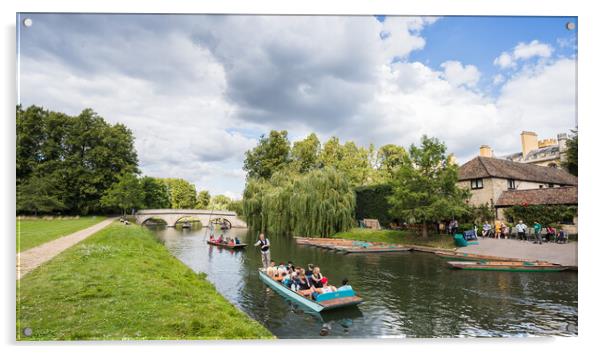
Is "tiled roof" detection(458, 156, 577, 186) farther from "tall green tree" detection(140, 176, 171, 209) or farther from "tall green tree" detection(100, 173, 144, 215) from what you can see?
"tall green tree" detection(140, 176, 171, 209)

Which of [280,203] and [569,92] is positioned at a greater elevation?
[569,92]

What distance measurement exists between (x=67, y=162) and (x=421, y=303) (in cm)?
1006

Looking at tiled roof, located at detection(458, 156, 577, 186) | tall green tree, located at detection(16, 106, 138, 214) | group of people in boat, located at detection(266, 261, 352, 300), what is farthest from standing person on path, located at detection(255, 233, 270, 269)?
tiled roof, located at detection(458, 156, 577, 186)

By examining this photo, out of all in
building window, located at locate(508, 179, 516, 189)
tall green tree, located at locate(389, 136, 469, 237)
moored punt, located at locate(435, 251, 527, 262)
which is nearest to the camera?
moored punt, located at locate(435, 251, 527, 262)

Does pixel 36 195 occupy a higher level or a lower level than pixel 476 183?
lower

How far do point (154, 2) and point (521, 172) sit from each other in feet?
55.8

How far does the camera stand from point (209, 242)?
2061 centimetres

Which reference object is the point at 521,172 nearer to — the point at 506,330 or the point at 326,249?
the point at 326,249

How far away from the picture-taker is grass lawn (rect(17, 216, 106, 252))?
612 centimetres

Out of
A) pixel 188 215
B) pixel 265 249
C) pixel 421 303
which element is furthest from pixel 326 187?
pixel 188 215

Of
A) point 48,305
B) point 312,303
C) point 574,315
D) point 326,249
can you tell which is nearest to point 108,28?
point 48,305

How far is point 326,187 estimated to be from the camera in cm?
2161

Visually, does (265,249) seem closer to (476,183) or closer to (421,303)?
(421,303)

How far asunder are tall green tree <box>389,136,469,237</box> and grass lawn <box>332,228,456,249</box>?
0.58 metres
